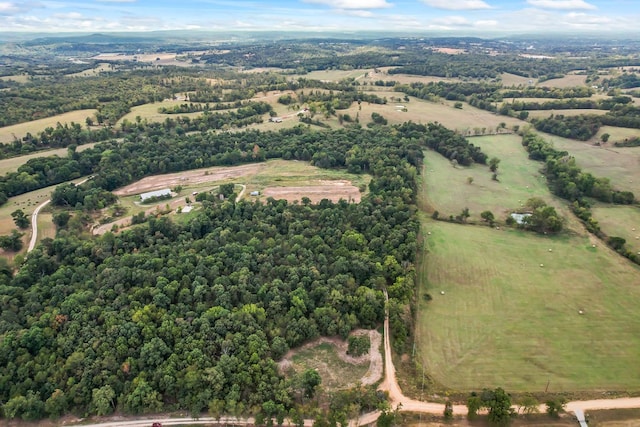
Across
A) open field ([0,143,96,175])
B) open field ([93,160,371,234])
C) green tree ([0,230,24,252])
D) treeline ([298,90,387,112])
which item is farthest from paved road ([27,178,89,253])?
treeline ([298,90,387,112])

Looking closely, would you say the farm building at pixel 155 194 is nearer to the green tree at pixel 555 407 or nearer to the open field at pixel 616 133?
the green tree at pixel 555 407

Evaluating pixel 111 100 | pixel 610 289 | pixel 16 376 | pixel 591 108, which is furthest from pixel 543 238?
pixel 111 100

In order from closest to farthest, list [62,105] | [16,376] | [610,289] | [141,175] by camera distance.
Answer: [16,376]
[610,289]
[141,175]
[62,105]

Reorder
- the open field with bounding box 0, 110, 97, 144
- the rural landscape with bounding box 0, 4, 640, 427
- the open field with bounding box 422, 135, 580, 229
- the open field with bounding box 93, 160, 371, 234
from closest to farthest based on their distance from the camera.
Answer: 1. the rural landscape with bounding box 0, 4, 640, 427
2. the open field with bounding box 422, 135, 580, 229
3. the open field with bounding box 93, 160, 371, 234
4. the open field with bounding box 0, 110, 97, 144

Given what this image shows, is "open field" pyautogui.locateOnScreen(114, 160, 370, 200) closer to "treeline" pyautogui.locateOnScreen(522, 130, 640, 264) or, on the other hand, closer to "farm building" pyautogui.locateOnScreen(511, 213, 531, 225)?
"farm building" pyautogui.locateOnScreen(511, 213, 531, 225)

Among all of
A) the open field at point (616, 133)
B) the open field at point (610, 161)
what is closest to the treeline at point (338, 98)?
the open field at point (610, 161)

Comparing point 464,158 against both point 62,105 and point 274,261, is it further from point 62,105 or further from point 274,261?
point 62,105
